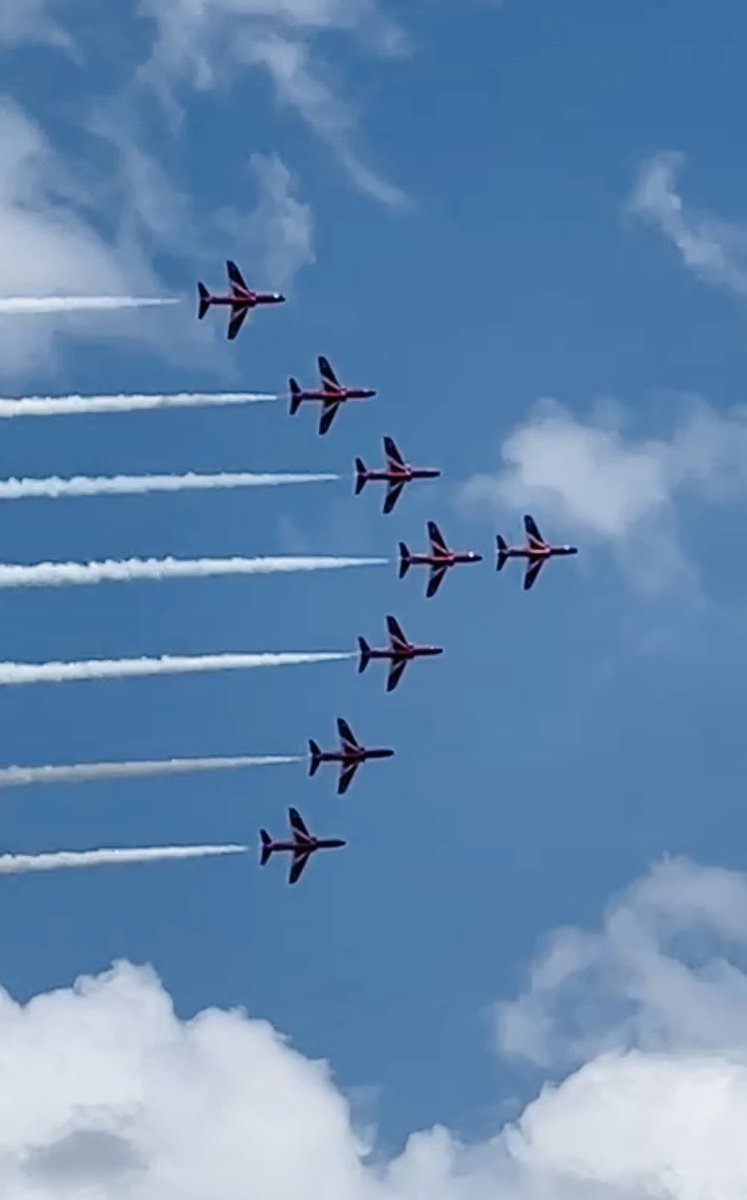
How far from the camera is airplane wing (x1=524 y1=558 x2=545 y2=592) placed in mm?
178500

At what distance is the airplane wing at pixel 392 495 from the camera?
17512 cm

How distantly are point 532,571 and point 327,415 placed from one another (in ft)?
58.5

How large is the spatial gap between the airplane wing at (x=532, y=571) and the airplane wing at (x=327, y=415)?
673 inches

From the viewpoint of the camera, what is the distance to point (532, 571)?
7032 inches

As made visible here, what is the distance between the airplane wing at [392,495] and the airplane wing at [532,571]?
409 inches

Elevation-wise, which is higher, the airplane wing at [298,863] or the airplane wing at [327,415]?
the airplane wing at [327,415]

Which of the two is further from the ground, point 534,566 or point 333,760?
point 534,566

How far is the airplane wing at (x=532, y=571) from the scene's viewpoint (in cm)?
17850

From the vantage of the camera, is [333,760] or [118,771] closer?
[118,771]

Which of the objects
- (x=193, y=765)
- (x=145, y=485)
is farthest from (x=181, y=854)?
(x=145, y=485)

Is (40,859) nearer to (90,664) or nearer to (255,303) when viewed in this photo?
(90,664)

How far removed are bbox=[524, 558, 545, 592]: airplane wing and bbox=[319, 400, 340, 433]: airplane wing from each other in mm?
17092

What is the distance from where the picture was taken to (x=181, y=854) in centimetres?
14388

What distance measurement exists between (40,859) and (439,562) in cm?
4443
